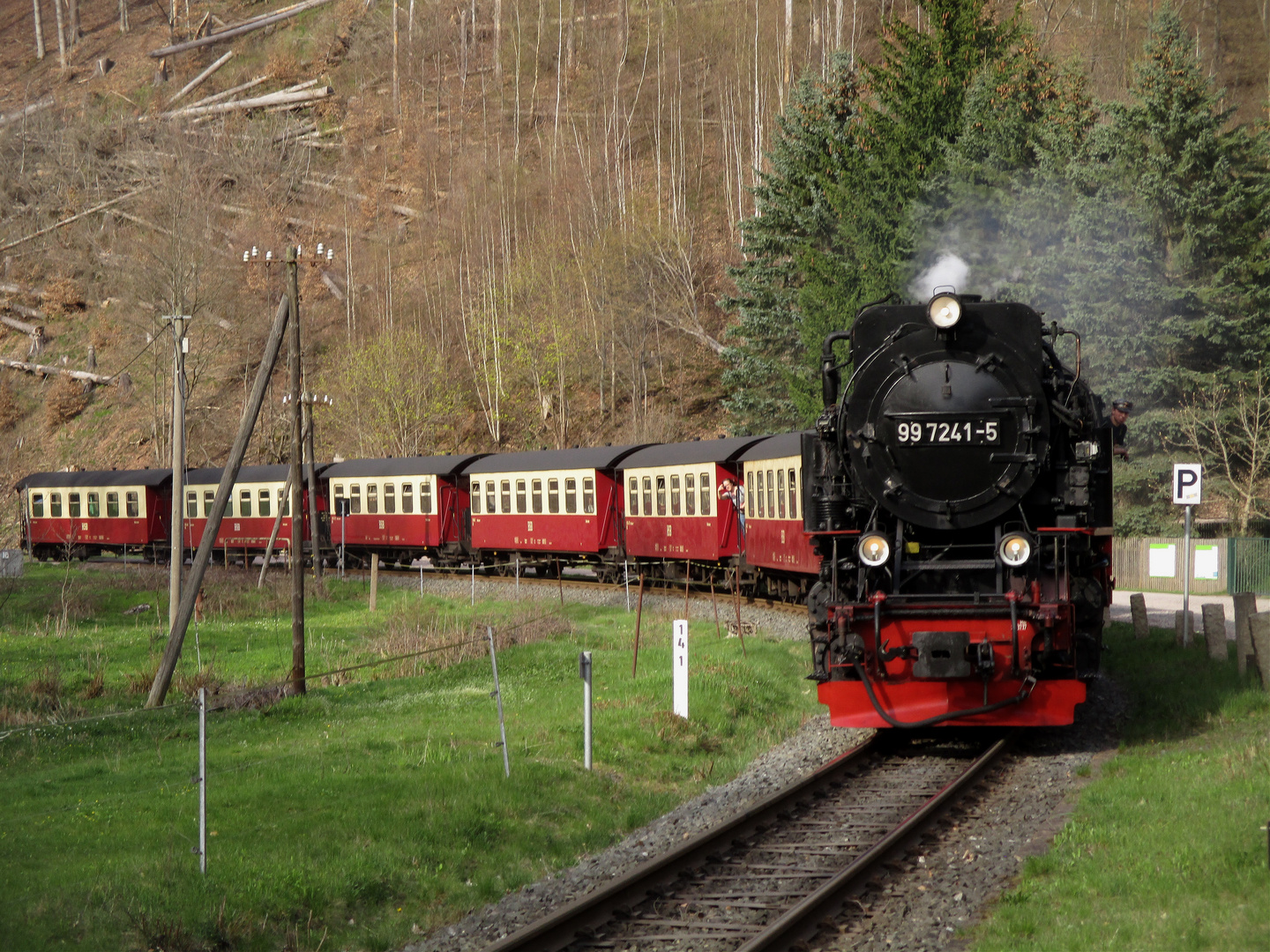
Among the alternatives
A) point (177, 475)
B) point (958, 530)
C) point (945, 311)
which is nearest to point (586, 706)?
point (958, 530)

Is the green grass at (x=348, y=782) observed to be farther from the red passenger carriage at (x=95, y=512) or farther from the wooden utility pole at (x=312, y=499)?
the red passenger carriage at (x=95, y=512)

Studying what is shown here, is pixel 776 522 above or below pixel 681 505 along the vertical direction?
below

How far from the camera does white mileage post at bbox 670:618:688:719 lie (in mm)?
12898

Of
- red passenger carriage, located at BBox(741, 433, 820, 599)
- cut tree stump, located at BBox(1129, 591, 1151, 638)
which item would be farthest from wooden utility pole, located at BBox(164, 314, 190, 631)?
cut tree stump, located at BBox(1129, 591, 1151, 638)

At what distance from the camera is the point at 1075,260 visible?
106 ft

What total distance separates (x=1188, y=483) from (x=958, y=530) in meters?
7.19

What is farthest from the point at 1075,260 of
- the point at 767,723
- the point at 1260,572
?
the point at 767,723

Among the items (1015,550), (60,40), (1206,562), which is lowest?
(1206,562)

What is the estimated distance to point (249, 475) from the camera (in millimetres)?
40531

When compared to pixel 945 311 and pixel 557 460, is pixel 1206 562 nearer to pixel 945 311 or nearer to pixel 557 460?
pixel 557 460

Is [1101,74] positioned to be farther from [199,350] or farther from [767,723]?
[767,723]

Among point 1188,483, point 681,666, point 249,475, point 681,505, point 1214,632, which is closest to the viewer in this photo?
point 681,666

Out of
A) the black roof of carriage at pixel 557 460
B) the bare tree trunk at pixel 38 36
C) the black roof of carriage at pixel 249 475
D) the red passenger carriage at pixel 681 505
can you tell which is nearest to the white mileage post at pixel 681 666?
the red passenger carriage at pixel 681 505

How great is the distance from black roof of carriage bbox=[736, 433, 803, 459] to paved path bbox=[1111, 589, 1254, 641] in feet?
21.1
